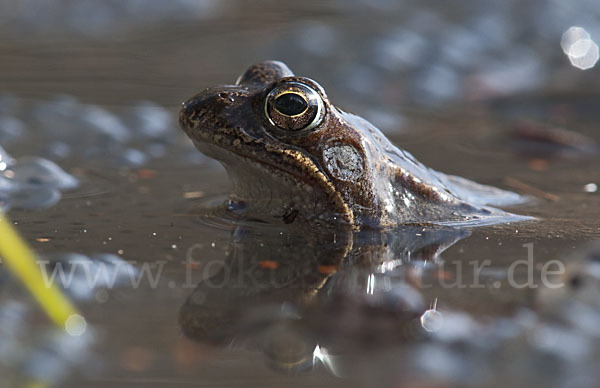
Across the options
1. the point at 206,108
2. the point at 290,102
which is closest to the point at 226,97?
the point at 206,108

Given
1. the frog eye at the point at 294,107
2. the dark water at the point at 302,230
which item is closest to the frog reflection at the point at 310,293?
the dark water at the point at 302,230

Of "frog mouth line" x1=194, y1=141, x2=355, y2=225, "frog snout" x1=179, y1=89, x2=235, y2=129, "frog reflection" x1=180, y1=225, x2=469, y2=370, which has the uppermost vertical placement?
"frog snout" x1=179, y1=89, x2=235, y2=129

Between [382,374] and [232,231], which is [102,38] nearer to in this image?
[232,231]

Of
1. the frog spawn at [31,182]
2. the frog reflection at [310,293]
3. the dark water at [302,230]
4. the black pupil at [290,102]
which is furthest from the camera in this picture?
the frog spawn at [31,182]

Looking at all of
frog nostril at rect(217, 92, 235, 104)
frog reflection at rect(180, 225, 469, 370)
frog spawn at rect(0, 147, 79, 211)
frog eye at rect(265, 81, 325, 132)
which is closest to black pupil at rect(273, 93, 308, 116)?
frog eye at rect(265, 81, 325, 132)

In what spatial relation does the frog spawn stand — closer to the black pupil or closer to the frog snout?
the frog snout

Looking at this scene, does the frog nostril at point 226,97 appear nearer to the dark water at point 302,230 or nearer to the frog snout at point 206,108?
the frog snout at point 206,108

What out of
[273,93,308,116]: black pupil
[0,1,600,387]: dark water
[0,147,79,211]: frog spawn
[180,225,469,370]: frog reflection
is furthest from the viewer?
[0,147,79,211]: frog spawn

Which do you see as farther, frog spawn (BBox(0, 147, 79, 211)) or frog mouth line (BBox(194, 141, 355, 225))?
frog spawn (BBox(0, 147, 79, 211))
